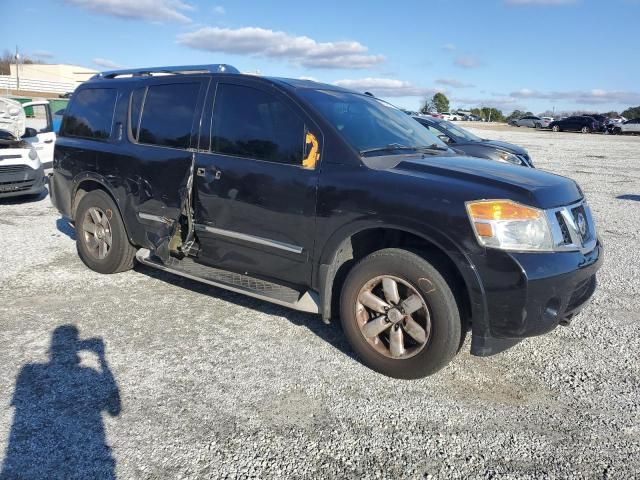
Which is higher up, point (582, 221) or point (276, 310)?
point (582, 221)

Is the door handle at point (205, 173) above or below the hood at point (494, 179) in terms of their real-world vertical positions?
below

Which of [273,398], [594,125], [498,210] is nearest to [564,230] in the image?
[498,210]

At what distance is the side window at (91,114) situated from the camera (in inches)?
201

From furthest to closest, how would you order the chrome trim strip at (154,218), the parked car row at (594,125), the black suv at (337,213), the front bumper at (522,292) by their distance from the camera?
1. the parked car row at (594,125)
2. the chrome trim strip at (154,218)
3. the black suv at (337,213)
4. the front bumper at (522,292)

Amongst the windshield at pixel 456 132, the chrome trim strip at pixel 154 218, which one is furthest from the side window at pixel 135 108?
the windshield at pixel 456 132

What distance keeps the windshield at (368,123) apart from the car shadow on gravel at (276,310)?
144cm

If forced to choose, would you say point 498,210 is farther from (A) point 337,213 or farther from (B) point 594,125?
(B) point 594,125

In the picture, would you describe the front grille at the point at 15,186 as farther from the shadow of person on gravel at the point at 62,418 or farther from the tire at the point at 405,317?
the tire at the point at 405,317

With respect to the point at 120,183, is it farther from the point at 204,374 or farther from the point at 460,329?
the point at 460,329

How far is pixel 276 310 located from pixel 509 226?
223 cm

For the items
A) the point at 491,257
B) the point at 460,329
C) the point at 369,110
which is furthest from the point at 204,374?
the point at 369,110

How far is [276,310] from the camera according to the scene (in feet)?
14.9

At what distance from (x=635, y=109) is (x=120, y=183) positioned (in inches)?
3585

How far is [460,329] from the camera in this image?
319 cm
